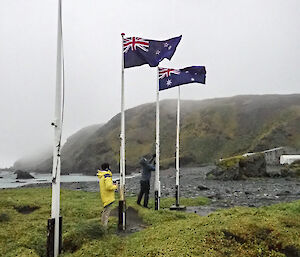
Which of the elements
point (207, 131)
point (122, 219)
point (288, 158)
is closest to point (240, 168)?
point (288, 158)

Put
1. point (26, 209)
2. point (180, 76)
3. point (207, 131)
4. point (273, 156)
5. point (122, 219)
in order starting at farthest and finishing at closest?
point (207, 131) → point (273, 156) → point (180, 76) → point (26, 209) → point (122, 219)

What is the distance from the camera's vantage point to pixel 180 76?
61.5 feet

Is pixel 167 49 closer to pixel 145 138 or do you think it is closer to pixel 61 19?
pixel 61 19

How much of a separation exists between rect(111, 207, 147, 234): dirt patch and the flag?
721cm

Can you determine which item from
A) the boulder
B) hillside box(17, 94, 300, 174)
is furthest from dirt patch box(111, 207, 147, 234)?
hillside box(17, 94, 300, 174)

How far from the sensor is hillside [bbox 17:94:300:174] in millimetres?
110562

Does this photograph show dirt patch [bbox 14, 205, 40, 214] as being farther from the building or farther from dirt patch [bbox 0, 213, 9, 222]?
the building

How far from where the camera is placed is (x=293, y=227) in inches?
415

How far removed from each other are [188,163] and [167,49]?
9231 cm

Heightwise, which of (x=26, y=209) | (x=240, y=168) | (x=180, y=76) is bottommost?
(x=26, y=209)

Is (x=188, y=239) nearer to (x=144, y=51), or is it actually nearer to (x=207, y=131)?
(x=144, y=51)

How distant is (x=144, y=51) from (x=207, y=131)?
401 ft

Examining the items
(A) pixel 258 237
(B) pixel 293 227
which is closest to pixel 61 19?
(A) pixel 258 237

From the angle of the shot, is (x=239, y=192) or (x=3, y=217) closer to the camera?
(x=3, y=217)
